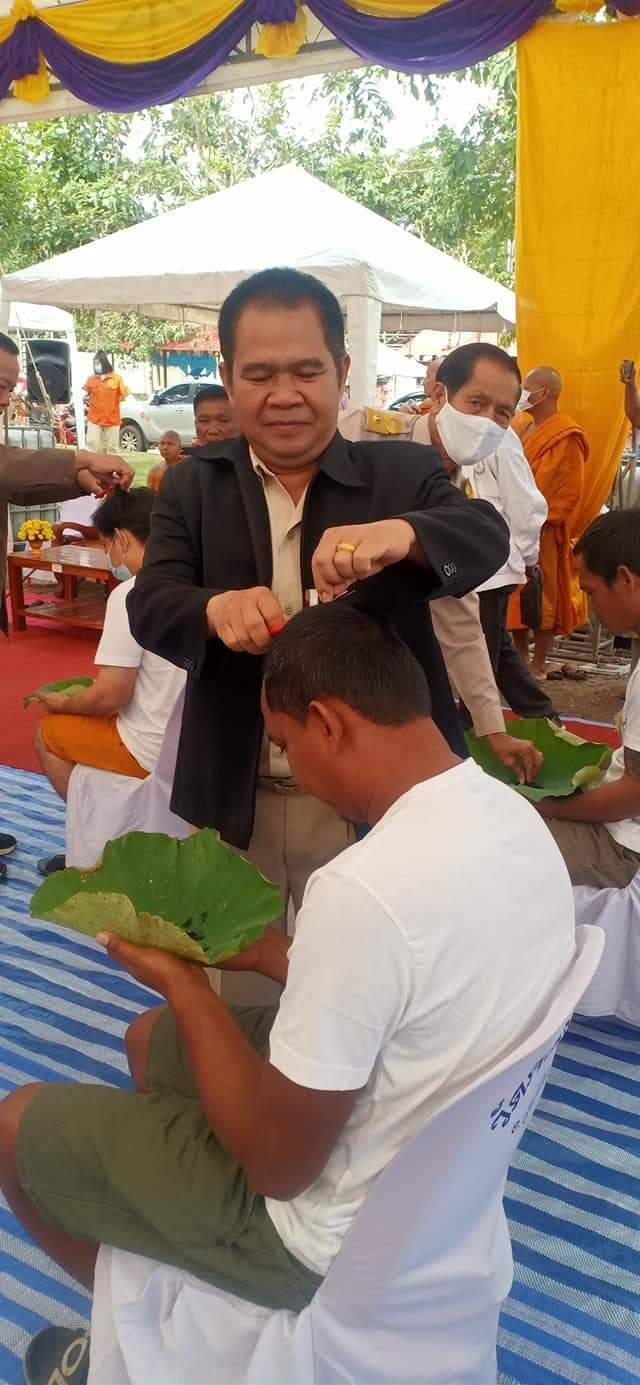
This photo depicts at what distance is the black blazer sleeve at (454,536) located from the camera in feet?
3.57

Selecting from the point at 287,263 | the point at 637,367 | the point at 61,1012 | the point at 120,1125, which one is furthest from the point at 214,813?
the point at 287,263

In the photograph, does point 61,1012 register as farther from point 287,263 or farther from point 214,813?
point 287,263

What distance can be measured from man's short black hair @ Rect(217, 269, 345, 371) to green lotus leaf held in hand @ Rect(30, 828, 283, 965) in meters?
0.59

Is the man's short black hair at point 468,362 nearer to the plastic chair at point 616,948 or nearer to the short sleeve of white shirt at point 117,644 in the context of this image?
the short sleeve of white shirt at point 117,644

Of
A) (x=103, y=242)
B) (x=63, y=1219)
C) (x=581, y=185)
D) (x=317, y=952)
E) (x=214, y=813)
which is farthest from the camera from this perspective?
(x=103, y=242)

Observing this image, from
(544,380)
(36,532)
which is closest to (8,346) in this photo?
(544,380)

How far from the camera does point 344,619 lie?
3.24 feet

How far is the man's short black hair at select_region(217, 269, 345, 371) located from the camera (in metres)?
1.15

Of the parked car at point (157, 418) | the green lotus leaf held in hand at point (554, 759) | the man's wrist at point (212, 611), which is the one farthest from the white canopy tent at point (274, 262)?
the parked car at point (157, 418)

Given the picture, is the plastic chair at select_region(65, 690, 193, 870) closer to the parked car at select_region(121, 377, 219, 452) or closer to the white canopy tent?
the white canopy tent

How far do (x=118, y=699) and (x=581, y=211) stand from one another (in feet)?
10.8

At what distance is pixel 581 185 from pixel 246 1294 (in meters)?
4.45

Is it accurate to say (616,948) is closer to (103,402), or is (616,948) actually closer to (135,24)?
(135,24)

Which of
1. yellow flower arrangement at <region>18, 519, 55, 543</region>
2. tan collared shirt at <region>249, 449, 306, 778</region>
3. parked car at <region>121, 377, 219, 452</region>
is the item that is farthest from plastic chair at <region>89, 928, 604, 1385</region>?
parked car at <region>121, 377, 219, 452</region>
